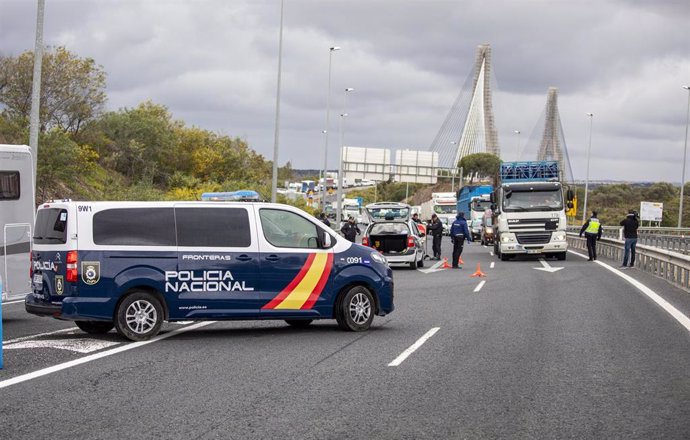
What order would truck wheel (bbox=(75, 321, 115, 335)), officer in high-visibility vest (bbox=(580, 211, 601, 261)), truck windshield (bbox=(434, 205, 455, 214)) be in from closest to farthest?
1. truck wheel (bbox=(75, 321, 115, 335))
2. officer in high-visibility vest (bbox=(580, 211, 601, 261))
3. truck windshield (bbox=(434, 205, 455, 214))

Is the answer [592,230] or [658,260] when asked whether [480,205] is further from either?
[658,260]

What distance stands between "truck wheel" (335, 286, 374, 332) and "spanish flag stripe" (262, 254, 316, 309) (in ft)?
2.38

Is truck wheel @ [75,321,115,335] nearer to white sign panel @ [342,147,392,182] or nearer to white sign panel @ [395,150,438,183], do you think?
white sign panel @ [342,147,392,182]

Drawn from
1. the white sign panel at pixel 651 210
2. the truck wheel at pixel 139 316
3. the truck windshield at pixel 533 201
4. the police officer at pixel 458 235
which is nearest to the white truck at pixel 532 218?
the truck windshield at pixel 533 201

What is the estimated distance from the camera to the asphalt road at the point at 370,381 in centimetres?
740

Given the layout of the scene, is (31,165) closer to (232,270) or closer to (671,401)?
(232,270)

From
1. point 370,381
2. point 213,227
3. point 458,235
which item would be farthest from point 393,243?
point 370,381

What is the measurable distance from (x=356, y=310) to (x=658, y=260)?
1645 centimetres

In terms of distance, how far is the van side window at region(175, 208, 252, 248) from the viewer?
498 inches

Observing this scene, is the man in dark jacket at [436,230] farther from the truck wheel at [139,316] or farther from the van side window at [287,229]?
the truck wheel at [139,316]

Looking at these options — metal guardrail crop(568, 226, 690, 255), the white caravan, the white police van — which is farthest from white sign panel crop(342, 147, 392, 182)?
the white police van

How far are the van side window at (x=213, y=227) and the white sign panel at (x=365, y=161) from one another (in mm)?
60480

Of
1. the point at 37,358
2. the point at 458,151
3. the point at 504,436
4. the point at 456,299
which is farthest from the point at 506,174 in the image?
the point at 458,151

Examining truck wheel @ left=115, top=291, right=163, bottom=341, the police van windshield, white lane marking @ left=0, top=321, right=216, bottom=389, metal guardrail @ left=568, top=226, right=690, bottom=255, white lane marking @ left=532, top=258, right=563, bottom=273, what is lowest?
white lane marking @ left=532, top=258, right=563, bottom=273
